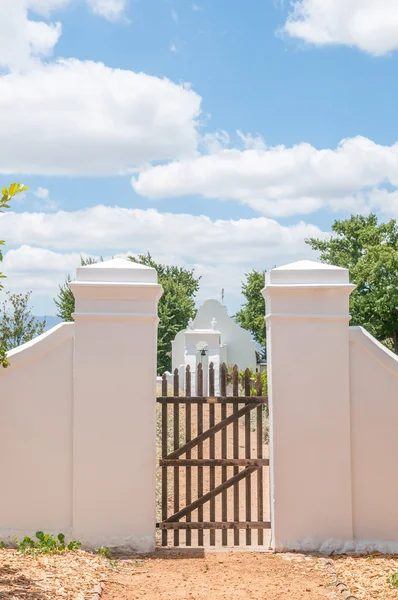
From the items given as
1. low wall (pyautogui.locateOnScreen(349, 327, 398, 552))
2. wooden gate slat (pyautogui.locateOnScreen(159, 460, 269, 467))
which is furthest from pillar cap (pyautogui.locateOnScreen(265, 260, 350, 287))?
wooden gate slat (pyautogui.locateOnScreen(159, 460, 269, 467))

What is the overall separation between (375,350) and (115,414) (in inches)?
114

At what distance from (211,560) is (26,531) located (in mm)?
2002

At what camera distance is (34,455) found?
7035 mm

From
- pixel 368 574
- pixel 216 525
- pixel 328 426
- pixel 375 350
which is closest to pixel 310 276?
pixel 375 350

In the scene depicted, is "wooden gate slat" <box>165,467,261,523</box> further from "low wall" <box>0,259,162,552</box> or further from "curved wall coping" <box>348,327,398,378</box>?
"curved wall coping" <box>348,327,398,378</box>

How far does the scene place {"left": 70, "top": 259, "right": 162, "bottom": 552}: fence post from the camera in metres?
6.98

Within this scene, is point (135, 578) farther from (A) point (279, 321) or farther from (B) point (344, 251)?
(B) point (344, 251)

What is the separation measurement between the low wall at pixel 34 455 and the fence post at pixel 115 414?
0.45 ft

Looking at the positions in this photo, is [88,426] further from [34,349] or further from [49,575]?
[49,575]

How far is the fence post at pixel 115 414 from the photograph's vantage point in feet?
22.9

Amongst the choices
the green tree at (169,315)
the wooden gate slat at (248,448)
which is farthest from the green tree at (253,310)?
the wooden gate slat at (248,448)

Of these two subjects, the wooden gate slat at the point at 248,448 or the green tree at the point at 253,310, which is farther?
the green tree at the point at 253,310

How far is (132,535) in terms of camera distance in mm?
6980

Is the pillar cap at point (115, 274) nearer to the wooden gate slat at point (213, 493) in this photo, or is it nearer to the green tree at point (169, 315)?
the wooden gate slat at point (213, 493)
